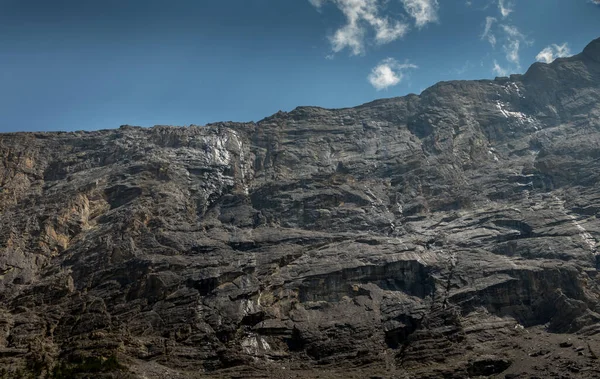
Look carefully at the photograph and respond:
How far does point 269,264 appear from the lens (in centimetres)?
10850

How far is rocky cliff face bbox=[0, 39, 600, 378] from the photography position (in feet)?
284

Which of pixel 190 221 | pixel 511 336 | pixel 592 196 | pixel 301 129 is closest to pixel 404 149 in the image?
pixel 301 129

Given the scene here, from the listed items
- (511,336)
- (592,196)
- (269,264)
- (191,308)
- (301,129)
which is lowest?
(511,336)

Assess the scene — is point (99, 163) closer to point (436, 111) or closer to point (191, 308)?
point (191, 308)

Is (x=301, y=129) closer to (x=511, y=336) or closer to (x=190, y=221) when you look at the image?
(x=190, y=221)

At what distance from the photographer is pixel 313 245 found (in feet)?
381

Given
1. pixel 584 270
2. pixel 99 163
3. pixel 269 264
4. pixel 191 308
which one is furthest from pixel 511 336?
pixel 99 163

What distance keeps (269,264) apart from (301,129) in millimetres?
74026

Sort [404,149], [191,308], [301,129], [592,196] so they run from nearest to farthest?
1. [191,308]
2. [592,196]
3. [404,149]
4. [301,129]

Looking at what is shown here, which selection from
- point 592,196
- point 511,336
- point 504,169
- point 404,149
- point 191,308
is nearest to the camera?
point 511,336

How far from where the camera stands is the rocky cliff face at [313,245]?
8662 centimetres

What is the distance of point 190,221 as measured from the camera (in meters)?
128

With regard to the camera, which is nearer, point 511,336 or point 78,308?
point 511,336

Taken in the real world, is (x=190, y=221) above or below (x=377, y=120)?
below
